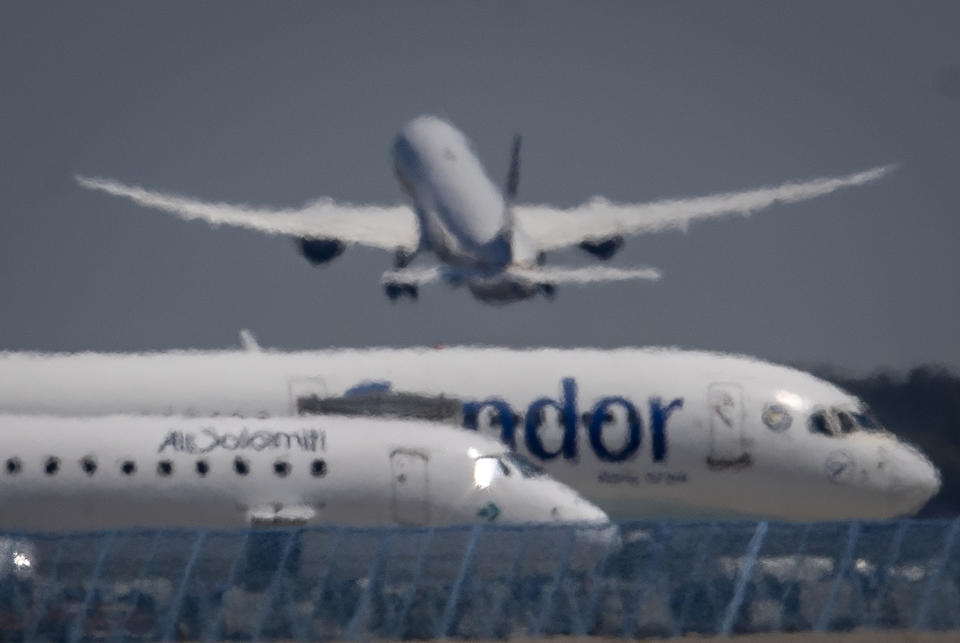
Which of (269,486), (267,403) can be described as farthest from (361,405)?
(269,486)

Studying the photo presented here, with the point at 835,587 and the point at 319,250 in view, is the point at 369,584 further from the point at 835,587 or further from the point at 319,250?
the point at 319,250

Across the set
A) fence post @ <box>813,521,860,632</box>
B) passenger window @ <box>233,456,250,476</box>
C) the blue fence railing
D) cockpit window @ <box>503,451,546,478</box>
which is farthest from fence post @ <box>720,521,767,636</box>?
passenger window @ <box>233,456,250,476</box>

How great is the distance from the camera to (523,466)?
4978 centimetres

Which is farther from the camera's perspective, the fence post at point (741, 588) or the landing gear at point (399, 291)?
the landing gear at point (399, 291)

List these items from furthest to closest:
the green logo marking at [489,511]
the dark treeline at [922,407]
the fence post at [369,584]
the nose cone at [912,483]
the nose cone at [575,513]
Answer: the dark treeline at [922,407] → the nose cone at [912,483] → the green logo marking at [489,511] → the nose cone at [575,513] → the fence post at [369,584]

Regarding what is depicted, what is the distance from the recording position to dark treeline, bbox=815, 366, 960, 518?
72375 millimetres

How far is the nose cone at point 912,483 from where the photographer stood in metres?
57.0

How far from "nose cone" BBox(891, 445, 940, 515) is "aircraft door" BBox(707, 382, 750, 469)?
384 cm

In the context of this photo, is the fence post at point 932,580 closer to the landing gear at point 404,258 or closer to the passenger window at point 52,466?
the passenger window at point 52,466

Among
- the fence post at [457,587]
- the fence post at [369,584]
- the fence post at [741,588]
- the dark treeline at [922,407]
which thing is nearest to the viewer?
the fence post at [369,584]

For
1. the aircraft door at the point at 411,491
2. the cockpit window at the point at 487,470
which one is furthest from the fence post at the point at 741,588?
the aircraft door at the point at 411,491

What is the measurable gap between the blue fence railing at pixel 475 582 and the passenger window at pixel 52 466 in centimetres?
743

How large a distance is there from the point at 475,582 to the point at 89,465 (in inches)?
459

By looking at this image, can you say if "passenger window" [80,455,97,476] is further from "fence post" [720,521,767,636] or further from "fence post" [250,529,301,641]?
"fence post" [720,521,767,636]
